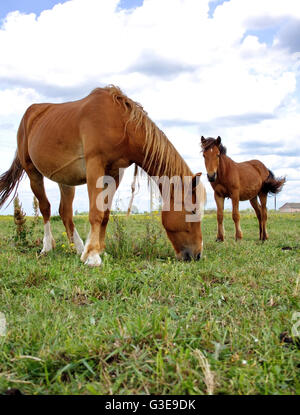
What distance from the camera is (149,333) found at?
207 centimetres

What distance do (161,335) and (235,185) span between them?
7.44 metres

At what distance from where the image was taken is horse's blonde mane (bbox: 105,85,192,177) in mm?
4777

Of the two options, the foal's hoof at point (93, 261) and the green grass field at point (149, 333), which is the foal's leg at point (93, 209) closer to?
the foal's hoof at point (93, 261)

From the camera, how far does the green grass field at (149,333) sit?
→ 1.74 m

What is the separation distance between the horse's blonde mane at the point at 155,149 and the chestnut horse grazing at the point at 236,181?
369 centimetres

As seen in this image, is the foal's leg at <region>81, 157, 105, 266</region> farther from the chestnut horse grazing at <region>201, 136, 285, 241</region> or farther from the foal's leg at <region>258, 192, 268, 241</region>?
the foal's leg at <region>258, 192, 268, 241</region>

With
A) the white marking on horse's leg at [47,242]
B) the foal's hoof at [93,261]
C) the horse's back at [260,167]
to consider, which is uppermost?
the horse's back at [260,167]

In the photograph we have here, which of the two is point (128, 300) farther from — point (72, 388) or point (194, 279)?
point (72, 388)

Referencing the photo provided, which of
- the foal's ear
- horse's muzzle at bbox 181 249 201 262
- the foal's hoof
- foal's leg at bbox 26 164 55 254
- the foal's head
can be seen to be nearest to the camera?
the foal's hoof

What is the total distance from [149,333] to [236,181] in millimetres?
7530

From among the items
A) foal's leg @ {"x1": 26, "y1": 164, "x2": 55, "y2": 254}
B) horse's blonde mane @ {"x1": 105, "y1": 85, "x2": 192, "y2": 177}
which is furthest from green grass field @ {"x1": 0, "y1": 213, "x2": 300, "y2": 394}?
foal's leg @ {"x1": 26, "y1": 164, "x2": 55, "y2": 254}

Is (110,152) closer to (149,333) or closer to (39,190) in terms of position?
(39,190)

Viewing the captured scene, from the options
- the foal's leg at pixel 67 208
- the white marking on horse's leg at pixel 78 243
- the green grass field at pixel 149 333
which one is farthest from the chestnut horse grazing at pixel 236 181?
the green grass field at pixel 149 333

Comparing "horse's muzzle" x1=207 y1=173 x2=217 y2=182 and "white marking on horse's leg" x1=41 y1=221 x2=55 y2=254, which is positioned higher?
"horse's muzzle" x1=207 y1=173 x2=217 y2=182
